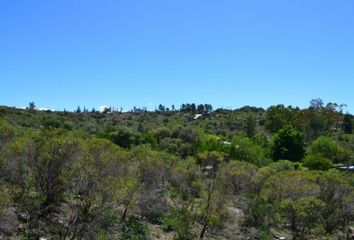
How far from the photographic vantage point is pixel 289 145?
2339 inches

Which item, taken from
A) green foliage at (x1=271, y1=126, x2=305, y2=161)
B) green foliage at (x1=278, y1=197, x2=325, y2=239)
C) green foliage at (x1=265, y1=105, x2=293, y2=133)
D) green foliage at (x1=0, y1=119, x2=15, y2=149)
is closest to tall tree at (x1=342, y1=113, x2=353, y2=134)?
green foliage at (x1=265, y1=105, x2=293, y2=133)

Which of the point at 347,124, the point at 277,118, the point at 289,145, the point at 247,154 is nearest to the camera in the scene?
the point at 247,154

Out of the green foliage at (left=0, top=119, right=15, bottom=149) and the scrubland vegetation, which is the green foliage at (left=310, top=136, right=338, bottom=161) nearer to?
the scrubland vegetation

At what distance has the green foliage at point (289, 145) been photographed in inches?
2327

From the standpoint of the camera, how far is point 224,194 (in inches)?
939

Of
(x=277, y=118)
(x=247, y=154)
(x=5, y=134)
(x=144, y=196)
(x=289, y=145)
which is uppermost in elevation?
(x=277, y=118)

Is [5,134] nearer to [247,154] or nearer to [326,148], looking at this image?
[247,154]

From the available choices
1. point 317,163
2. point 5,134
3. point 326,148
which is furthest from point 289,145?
point 5,134

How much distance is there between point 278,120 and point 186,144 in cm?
2661

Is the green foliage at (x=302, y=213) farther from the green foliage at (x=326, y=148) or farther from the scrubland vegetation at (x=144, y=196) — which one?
the green foliage at (x=326, y=148)

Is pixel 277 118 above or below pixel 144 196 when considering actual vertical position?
above

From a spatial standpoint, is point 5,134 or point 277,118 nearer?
point 5,134

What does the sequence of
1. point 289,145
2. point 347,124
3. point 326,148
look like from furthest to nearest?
point 347,124
point 289,145
point 326,148

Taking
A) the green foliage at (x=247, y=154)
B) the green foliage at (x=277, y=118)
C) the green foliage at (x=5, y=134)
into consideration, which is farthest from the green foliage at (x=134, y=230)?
the green foliage at (x=277, y=118)
